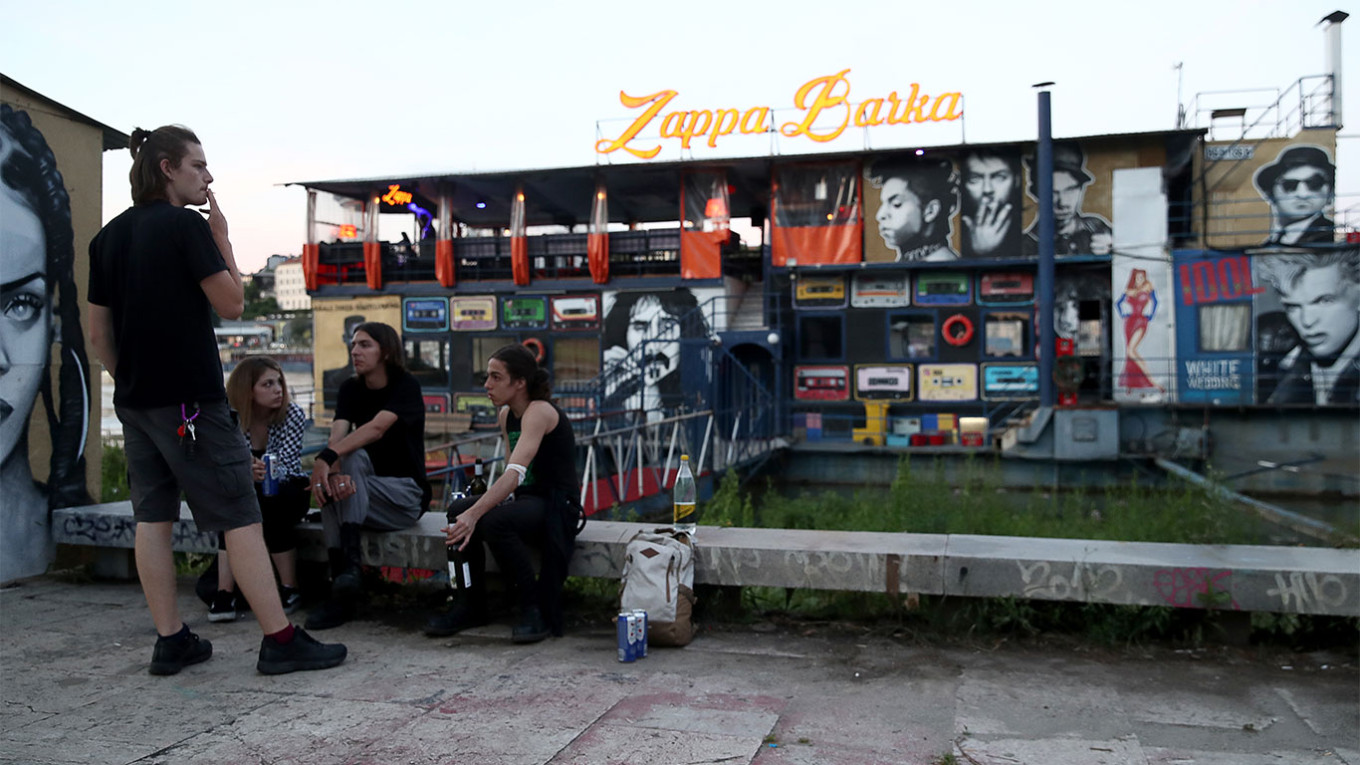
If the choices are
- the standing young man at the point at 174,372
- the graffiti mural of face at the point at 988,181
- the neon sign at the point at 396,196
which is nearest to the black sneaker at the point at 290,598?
the standing young man at the point at 174,372

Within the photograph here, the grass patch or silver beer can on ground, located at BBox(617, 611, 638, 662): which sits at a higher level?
silver beer can on ground, located at BBox(617, 611, 638, 662)

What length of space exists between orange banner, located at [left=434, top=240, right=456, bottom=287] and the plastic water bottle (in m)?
20.0

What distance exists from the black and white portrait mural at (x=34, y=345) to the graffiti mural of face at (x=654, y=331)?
53.6ft

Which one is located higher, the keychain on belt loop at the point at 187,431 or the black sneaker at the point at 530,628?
the keychain on belt loop at the point at 187,431

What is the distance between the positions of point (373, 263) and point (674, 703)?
2265cm

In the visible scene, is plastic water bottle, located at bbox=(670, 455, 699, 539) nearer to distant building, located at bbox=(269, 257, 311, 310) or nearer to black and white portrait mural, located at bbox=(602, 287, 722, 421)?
black and white portrait mural, located at bbox=(602, 287, 722, 421)

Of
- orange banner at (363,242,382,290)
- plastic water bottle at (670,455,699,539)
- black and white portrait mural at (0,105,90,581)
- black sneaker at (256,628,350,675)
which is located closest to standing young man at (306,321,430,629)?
black sneaker at (256,628,350,675)

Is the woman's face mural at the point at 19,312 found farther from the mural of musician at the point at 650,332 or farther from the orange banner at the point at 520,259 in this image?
the orange banner at the point at 520,259

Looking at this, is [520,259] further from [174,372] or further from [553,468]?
[174,372]

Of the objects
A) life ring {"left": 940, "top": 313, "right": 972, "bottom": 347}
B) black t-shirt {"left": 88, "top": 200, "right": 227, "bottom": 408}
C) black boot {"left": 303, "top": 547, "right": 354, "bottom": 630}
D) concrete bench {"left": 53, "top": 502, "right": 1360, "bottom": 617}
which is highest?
life ring {"left": 940, "top": 313, "right": 972, "bottom": 347}

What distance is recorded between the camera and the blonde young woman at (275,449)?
5.14m

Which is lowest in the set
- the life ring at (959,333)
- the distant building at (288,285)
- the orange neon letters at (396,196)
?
the life ring at (959,333)

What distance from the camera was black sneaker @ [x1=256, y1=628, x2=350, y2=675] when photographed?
4043 millimetres

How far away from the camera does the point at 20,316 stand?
18.8 feet
